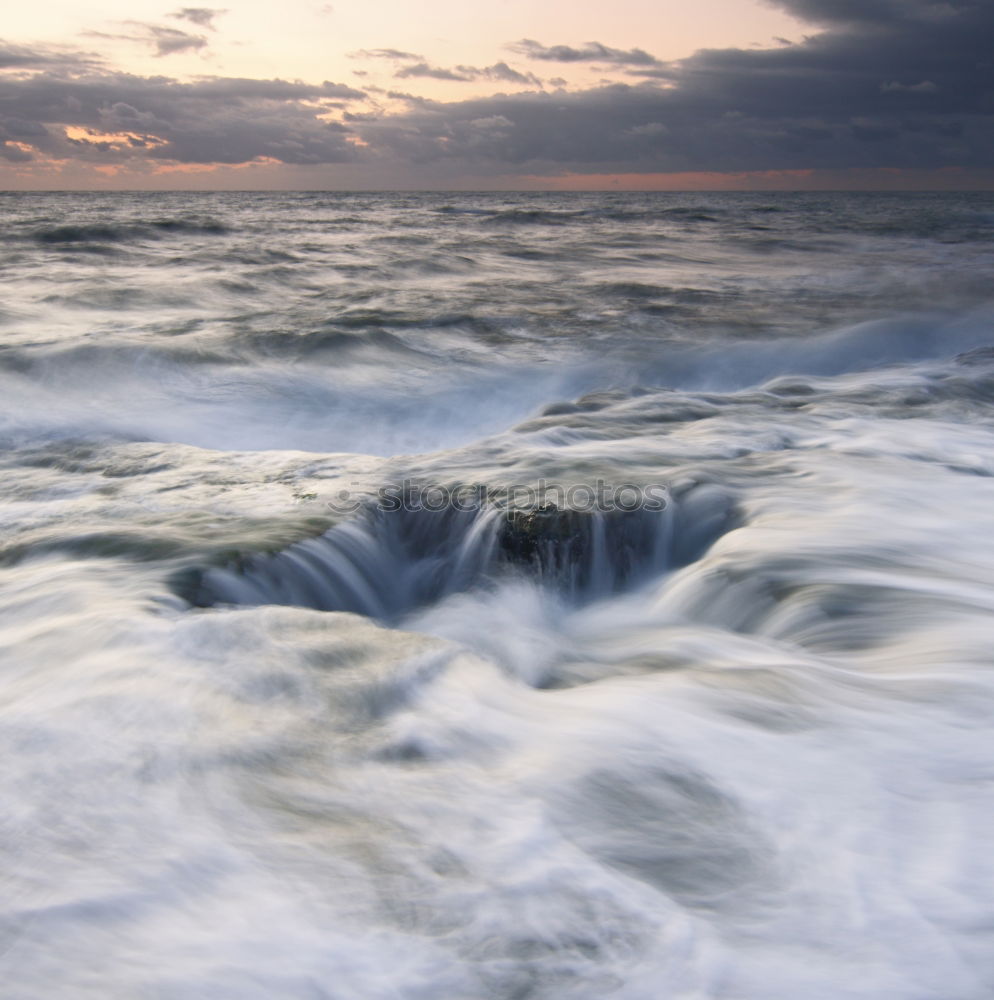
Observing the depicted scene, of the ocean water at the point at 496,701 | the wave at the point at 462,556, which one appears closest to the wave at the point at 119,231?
the ocean water at the point at 496,701

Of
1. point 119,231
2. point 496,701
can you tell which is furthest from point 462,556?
point 119,231

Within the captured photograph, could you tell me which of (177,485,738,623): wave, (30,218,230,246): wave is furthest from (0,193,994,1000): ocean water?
(30,218,230,246): wave

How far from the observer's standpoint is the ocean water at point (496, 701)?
1766mm

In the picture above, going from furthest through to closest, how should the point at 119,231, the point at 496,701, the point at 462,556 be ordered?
the point at 119,231
the point at 462,556
the point at 496,701

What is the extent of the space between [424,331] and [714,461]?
20.4ft

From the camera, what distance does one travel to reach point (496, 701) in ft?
9.47

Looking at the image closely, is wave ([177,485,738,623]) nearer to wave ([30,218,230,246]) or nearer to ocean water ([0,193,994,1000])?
ocean water ([0,193,994,1000])

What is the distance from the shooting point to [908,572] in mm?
4027

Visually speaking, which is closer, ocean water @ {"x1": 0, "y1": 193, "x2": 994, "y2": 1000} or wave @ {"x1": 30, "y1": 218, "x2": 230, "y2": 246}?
ocean water @ {"x1": 0, "y1": 193, "x2": 994, "y2": 1000}

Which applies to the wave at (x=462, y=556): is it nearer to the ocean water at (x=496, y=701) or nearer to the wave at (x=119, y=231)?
the ocean water at (x=496, y=701)

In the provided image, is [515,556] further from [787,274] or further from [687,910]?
[787,274]

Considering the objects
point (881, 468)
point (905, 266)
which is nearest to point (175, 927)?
point (881, 468)

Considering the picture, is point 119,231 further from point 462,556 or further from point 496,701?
point 496,701

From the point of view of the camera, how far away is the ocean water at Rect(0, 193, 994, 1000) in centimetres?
177
